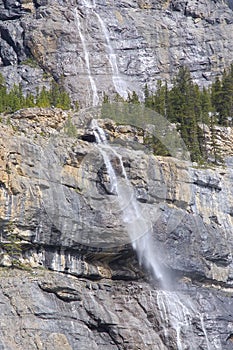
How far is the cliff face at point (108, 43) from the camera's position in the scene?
87.2 metres

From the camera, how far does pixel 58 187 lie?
5375 cm

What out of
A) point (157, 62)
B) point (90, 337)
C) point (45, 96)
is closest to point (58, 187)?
point (90, 337)

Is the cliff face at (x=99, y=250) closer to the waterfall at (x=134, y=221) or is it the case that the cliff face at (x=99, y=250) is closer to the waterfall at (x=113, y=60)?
the waterfall at (x=134, y=221)

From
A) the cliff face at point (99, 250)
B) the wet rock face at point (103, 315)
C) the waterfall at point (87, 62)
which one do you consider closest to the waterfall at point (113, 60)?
the waterfall at point (87, 62)

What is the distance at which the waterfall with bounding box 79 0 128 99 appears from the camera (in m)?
87.4

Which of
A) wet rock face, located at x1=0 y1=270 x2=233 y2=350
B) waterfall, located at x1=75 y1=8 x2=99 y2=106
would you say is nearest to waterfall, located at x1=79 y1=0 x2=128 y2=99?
waterfall, located at x1=75 y1=8 x2=99 y2=106

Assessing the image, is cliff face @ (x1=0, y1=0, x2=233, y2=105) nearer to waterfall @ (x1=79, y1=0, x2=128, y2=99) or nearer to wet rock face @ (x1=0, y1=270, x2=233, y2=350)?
waterfall @ (x1=79, y1=0, x2=128, y2=99)

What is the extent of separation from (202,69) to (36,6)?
61.4ft

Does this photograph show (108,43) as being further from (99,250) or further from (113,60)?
(99,250)

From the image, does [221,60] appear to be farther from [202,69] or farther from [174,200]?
[174,200]

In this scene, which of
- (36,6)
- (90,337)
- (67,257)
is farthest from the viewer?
(36,6)

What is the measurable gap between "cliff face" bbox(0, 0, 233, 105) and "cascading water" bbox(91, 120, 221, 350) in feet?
87.4

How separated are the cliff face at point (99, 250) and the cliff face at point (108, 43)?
80.7ft

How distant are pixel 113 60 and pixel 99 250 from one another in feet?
129
